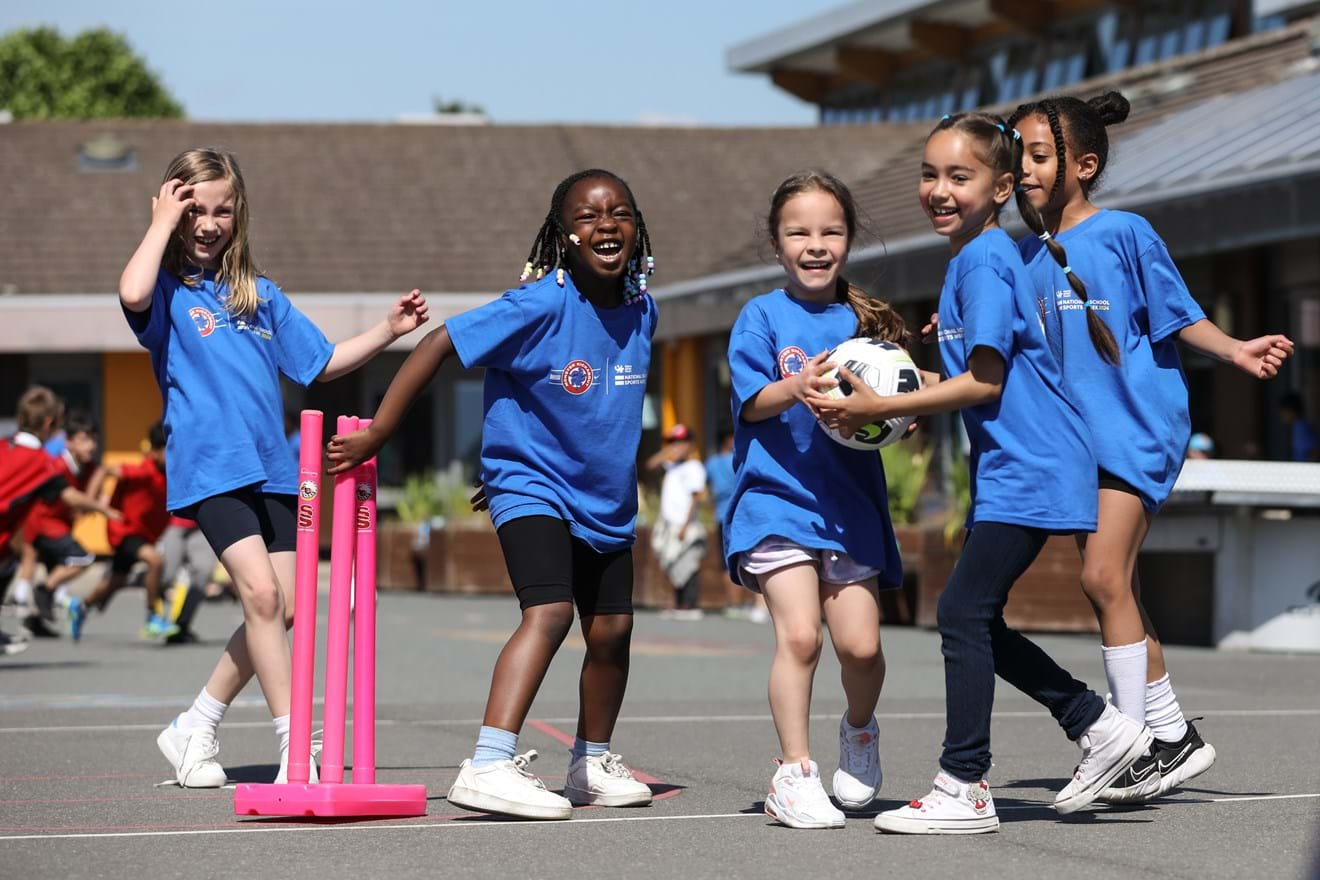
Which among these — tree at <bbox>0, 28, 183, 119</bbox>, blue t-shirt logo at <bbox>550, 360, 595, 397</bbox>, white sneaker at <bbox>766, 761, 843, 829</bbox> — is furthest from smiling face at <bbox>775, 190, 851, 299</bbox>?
tree at <bbox>0, 28, 183, 119</bbox>

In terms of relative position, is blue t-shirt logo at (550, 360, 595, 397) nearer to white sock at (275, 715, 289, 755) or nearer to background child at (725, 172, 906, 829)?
background child at (725, 172, 906, 829)

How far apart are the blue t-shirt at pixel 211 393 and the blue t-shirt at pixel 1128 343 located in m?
2.44

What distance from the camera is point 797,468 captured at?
6.00m

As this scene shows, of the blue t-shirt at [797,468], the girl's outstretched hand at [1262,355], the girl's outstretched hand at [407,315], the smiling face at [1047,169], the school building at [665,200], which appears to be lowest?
→ the blue t-shirt at [797,468]

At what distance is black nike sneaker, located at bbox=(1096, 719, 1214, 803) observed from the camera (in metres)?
6.17

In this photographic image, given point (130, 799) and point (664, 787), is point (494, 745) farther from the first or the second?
point (130, 799)

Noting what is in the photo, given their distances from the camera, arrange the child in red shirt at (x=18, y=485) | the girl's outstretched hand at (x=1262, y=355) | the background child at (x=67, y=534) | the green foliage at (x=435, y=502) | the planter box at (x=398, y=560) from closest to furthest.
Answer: the girl's outstretched hand at (x=1262, y=355), the child in red shirt at (x=18, y=485), the background child at (x=67, y=534), the green foliage at (x=435, y=502), the planter box at (x=398, y=560)

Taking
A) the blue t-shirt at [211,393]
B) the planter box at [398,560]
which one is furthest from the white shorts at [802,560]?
the planter box at [398,560]

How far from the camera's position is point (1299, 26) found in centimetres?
2691

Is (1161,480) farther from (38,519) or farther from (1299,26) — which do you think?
(1299,26)

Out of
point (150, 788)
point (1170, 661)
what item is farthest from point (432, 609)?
point (150, 788)

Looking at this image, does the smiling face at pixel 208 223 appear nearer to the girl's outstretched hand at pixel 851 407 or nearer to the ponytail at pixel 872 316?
the ponytail at pixel 872 316

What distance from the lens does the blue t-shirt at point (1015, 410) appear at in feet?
18.6

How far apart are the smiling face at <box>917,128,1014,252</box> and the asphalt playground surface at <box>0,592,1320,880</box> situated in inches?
64.9
